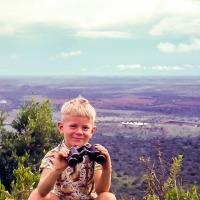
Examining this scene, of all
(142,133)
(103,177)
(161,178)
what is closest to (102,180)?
(103,177)

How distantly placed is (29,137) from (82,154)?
13.5 meters

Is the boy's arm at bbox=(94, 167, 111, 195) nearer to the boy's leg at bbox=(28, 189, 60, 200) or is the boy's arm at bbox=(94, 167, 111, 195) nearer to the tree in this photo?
the boy's leg at bbox=(28, 189, 60, 200)

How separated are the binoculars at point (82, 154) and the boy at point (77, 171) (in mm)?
172

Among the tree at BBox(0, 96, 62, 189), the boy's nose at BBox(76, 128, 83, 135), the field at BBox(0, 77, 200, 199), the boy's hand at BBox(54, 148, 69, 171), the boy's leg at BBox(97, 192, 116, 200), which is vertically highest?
the boy's nose at BBox(76, 128, 83, 135)

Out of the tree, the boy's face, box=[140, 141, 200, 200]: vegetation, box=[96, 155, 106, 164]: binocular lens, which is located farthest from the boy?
the tree

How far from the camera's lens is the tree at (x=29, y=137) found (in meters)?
16.1

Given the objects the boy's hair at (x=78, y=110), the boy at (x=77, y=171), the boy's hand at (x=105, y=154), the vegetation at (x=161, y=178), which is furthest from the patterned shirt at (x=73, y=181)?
the vegetation at (x=161, y=178)

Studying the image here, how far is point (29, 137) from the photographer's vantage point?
16469 mm

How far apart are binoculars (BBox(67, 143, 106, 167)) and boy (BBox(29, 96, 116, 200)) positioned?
17 centimetres

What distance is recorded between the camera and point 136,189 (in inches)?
1309

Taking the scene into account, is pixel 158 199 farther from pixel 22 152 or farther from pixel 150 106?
pixel 150 106

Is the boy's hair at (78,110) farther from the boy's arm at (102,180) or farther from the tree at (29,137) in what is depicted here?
the tree at (29,137)

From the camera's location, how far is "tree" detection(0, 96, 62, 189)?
1612 cm

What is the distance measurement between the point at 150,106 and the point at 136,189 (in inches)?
3274
